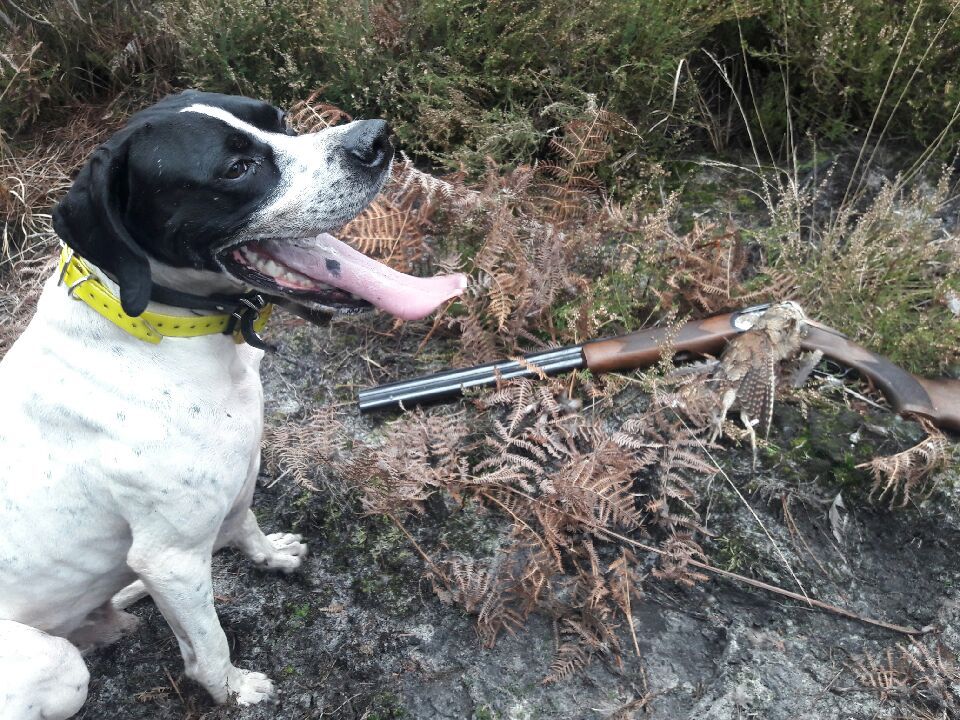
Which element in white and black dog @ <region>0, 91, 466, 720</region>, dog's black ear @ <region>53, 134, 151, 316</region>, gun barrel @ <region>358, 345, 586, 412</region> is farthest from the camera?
gun barrel @ <region>358, 345, 586, 412</region>

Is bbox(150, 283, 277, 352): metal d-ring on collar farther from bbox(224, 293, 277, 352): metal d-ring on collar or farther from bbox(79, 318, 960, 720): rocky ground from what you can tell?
bbox(79, 318, 960, 720): rocky ground

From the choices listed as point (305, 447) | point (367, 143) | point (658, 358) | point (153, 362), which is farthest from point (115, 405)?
point (658, 358)

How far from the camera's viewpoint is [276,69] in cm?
427

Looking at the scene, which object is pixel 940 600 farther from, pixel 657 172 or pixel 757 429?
pixel 657 172

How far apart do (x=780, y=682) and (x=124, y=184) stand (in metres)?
2.44

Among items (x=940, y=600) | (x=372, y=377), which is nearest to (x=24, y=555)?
(x=372, y=377)

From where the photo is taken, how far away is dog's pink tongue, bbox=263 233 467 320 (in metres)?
2.20

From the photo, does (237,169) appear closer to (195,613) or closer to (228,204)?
(228,204)

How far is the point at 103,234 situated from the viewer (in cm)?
186

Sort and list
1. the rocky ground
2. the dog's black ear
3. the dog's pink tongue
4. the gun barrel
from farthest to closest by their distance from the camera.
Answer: the gun barrel, the rocky ground, the dog's pink tongue, the dog's black ear

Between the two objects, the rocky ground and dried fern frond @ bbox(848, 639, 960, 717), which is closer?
dried fern frond @ bbox(848, 639, 960, 717)

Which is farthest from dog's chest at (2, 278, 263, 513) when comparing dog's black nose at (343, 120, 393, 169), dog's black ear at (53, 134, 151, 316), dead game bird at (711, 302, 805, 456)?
dead game bird at (711, 302, 805, 456)

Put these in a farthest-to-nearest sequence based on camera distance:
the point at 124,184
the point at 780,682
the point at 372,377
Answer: the point at 372,377 → the point at 780,682 → the point at 124,184

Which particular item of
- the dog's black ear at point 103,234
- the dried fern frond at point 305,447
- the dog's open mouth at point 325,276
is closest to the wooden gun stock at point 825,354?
the dog's open mouth at point 325,276
